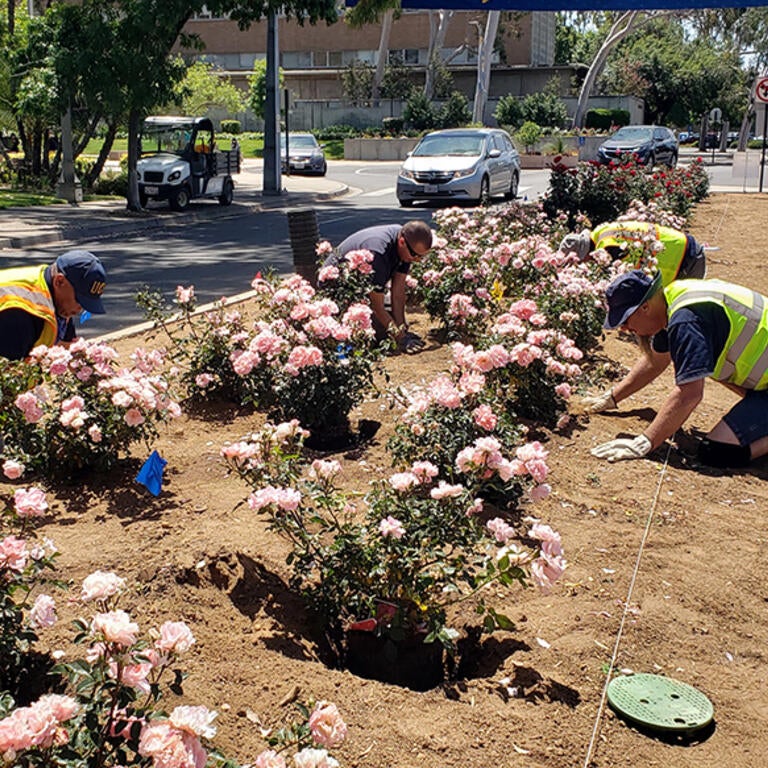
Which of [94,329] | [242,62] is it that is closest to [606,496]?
[94,329]

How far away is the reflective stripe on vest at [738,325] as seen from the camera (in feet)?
17.0

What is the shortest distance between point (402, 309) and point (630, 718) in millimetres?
4782

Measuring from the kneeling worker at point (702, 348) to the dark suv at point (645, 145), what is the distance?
27.5m

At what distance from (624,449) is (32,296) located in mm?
3034

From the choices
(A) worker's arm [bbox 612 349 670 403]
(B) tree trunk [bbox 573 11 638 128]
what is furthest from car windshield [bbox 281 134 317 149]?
(A) worker's arm [bbox 612 349 670 403]

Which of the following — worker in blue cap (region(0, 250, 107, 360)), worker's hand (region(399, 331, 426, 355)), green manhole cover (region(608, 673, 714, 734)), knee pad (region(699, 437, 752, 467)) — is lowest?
green manhole cover (region(608, 673, 714, 734))

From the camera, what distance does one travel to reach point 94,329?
8.50 m

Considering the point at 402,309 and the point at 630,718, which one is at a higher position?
the point at 402,309

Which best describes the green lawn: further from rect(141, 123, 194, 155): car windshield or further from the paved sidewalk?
rect(141, 123, 194, 155): car windshield

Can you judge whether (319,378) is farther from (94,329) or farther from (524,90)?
(524,90)

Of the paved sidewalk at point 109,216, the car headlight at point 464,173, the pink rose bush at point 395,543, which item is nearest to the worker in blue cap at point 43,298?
the pink rose bush at point 395,543

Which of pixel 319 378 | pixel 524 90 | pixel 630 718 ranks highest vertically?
pixel 524 90

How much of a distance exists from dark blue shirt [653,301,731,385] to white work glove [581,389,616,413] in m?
0.79

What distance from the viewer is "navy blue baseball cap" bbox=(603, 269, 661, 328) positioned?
16.8 ft
